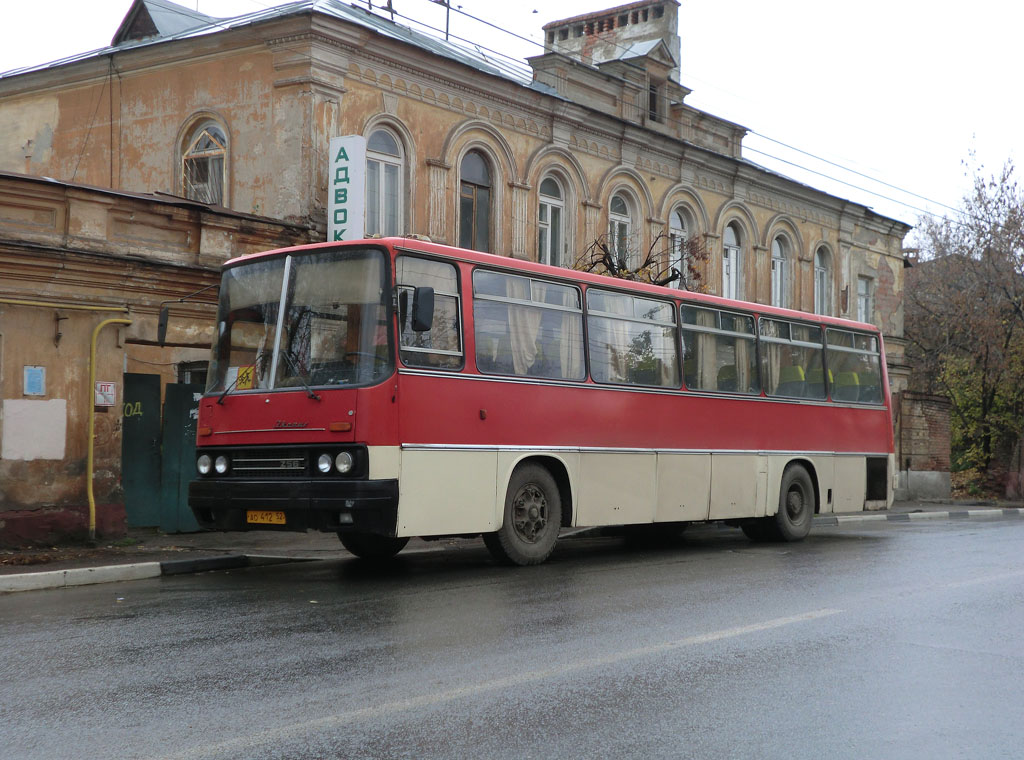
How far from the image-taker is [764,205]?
29.3 meters

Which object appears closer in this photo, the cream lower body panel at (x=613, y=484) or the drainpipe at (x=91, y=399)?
the cream lower body panel at (x=613, y=484)

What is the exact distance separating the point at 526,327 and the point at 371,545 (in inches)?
118

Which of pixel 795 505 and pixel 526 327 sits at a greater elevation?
pixel 526 327

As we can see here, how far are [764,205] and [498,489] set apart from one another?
65.7ft

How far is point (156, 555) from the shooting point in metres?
12.5

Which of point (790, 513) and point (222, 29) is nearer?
point (790, 513)

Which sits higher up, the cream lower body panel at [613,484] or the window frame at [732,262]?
the window frame at [732,262]

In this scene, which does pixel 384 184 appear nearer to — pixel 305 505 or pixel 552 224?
pixel 552 224

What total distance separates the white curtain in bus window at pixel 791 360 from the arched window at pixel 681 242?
832 centimetres

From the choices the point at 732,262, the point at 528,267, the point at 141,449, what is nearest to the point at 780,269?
the point at 732,262

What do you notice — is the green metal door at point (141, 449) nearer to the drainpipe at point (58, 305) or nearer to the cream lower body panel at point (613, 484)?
the drainpipe at point (58, 305)

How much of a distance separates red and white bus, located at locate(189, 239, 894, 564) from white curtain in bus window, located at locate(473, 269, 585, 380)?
2 cm

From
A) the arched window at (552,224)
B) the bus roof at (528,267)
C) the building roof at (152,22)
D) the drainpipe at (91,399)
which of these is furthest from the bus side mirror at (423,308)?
the building roof at (152,22)

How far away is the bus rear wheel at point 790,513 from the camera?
15.7 metres
